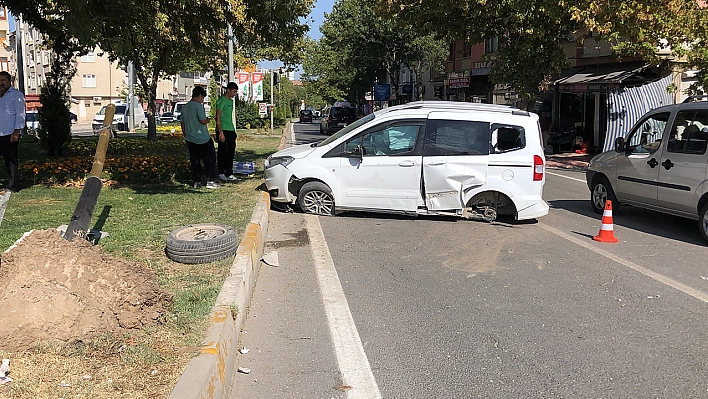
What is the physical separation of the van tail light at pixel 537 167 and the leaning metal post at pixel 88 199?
587 cm

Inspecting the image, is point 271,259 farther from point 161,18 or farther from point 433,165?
point 161,18

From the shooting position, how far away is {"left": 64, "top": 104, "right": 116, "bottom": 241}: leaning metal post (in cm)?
575

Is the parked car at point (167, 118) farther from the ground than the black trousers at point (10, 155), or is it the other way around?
the parked car at point (167, 118)

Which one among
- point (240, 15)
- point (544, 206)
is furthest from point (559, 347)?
point (240, 15)

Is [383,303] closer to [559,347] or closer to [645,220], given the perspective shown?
[559,347]

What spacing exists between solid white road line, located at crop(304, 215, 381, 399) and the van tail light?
137 inches

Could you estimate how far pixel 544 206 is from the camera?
956 cm

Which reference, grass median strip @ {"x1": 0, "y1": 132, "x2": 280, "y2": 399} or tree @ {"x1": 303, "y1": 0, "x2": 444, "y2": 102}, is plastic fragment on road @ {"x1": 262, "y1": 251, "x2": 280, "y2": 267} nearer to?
grass median strip @ {"x1": 0, "y1": 132, "x2": 280, "y2": 399}

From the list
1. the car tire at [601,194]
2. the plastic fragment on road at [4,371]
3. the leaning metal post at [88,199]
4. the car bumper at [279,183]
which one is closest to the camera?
the plastic fragment on road at [4,371]

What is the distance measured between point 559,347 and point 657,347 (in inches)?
29.9

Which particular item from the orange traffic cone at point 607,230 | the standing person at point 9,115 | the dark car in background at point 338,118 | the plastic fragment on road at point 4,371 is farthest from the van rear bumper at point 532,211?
the dark car in background at point 338,118

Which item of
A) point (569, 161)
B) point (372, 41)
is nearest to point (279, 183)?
point (569, 161)

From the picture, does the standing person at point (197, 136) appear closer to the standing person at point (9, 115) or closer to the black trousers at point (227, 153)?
the black trousers at point (227, 153)

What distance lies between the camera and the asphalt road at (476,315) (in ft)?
14.1
